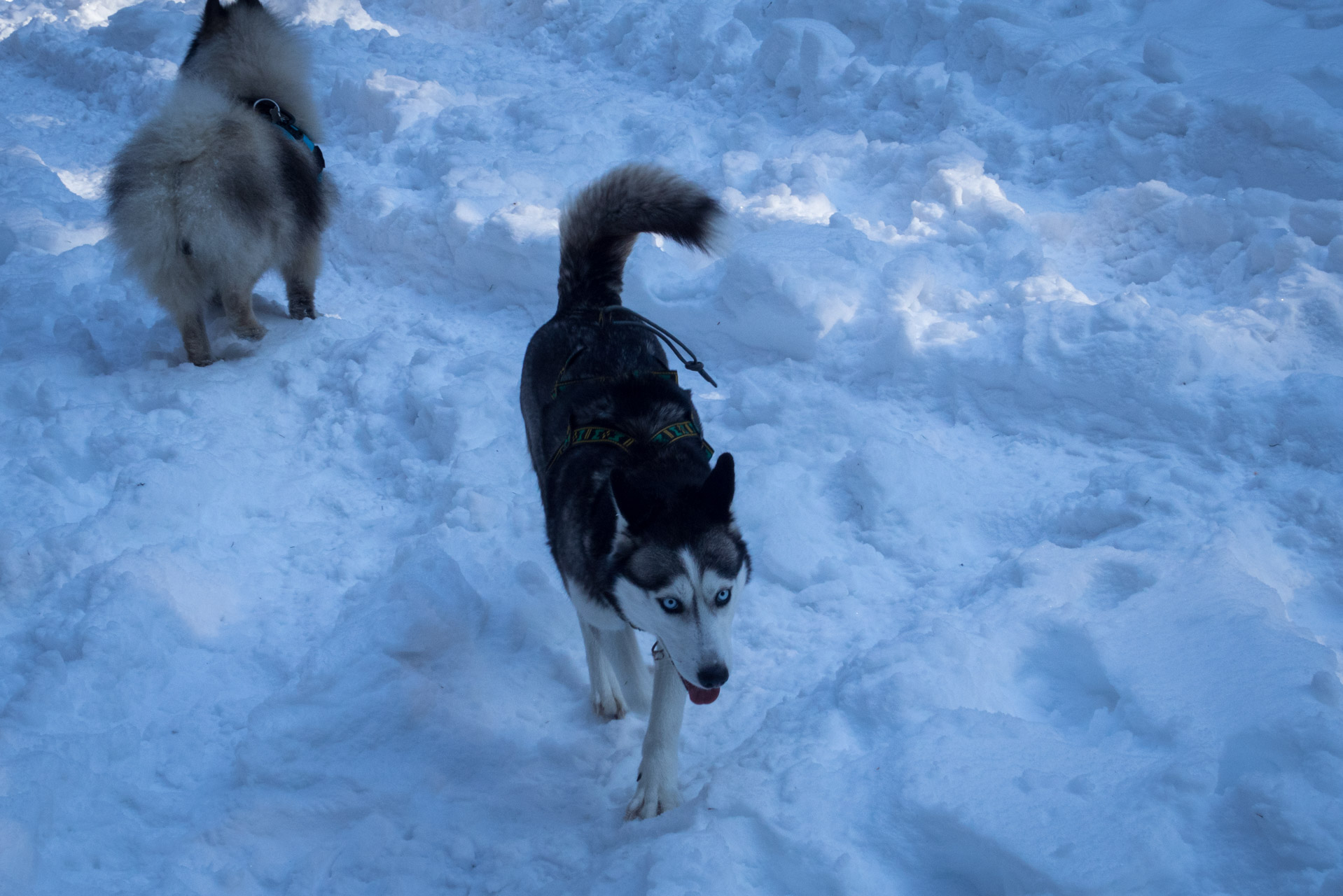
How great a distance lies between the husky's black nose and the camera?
215 centimetres

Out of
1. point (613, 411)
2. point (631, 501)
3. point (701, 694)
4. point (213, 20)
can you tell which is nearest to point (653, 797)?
point (701, 694)

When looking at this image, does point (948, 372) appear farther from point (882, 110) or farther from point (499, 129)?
point (499, 129)

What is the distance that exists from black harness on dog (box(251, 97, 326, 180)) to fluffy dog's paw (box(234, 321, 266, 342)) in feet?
3.62

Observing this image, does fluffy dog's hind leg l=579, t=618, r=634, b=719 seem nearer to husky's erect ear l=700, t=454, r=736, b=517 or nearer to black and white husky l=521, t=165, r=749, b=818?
black and white husky l=521, t=165, r=749, b=818

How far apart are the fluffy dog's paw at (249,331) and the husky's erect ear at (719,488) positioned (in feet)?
12.1

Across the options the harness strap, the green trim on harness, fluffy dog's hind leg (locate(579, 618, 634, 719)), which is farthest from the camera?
the harness strap

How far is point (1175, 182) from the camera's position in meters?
4.72

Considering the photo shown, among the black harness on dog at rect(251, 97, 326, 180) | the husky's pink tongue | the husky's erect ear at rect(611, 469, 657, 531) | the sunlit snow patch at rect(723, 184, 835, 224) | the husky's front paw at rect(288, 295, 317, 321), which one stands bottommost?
the husky's front paw at rect(288, 295, 317, 321)

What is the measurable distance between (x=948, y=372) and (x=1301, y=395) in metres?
1.39

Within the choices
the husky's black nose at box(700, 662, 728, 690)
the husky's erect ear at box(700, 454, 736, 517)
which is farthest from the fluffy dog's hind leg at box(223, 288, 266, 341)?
the husky's black nose at box(700, 662, 728, 690)

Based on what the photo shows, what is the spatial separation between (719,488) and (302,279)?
3.93 metres

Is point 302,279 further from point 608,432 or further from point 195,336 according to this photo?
point 608,432


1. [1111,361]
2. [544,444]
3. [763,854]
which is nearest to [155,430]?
[544,444]

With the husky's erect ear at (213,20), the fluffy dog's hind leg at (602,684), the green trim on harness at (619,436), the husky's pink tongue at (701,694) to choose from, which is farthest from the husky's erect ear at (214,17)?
the husky's pink tongue at (701,694)
